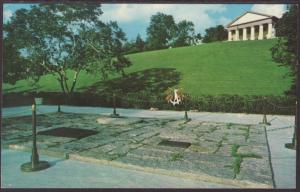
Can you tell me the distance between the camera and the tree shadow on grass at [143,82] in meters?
13.6

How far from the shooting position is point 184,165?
6.45 metres

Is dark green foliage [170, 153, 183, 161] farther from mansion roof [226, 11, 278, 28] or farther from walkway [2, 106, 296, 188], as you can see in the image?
mansion roof [226, 11, 278, 28]

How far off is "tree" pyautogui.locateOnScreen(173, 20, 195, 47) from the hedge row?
3.67 metres

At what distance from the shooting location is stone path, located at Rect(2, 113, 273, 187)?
242 inches

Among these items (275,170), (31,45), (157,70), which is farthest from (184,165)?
(31,45)

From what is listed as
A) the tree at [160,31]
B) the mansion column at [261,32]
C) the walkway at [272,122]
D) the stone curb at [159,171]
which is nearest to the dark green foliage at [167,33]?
the tree at [160,31]

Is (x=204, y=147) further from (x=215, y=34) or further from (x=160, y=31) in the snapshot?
(x=215, y=34)

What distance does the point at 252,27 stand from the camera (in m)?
11.0

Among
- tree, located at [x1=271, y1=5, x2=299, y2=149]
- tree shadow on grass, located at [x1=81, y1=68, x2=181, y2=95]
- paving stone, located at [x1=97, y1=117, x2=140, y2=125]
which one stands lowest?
paving stone, located at [x1=97, y1=117, x2=140, y2=125]

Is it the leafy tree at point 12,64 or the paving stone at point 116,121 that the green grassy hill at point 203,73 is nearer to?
the leafy tree at point 12,64

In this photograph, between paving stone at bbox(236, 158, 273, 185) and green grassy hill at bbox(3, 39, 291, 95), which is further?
green grassy hill at bbox(3, 39, 291, 95)

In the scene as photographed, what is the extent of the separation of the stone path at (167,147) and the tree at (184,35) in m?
2.78

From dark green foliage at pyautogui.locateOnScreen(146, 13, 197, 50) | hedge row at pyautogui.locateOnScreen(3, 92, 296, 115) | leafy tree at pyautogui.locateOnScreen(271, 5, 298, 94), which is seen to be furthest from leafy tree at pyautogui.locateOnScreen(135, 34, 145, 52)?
leafy tree at pyautogui.locateOnScreen(271, 5, 298, 94)

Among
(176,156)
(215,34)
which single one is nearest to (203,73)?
(215,34)
